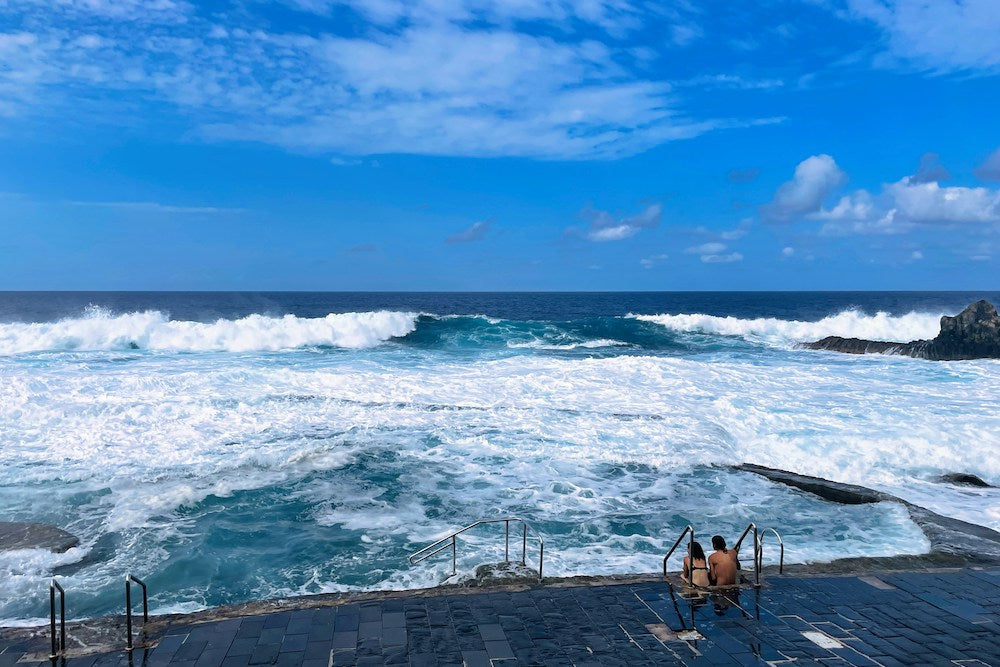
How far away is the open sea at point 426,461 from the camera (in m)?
Result: 9.10

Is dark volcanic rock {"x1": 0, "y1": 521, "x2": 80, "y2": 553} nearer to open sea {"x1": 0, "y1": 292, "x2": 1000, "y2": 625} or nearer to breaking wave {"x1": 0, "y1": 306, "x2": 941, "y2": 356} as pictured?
open sea {"x1": 0, "y1": 292, "x2": 1000, "y2": 625}

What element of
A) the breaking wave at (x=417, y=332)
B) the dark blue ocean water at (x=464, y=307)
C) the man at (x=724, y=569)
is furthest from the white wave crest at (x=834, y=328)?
the man at (x=724, y=569)

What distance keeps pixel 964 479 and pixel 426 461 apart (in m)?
11.0

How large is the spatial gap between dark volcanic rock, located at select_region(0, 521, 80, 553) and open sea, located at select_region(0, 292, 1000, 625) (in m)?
0.20

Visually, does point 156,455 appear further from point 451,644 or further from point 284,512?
point 451,644

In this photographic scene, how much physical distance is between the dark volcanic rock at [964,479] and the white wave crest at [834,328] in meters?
27.3

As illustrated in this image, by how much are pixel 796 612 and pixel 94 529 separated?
9.87m

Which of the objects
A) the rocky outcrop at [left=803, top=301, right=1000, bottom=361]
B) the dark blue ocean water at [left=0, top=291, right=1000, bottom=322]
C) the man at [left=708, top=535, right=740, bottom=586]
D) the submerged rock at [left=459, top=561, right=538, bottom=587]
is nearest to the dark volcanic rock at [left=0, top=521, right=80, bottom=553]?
the submerged rock at [left=459, top=561, right=538, bottom=587]

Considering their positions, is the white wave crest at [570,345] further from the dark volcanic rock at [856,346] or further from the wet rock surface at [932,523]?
the wet rock surface at [932,523]

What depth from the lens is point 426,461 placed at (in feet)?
44.5

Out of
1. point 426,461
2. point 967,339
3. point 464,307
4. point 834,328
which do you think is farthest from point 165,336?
point 464,307

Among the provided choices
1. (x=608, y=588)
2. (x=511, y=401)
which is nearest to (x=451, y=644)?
(x=608, y=588)

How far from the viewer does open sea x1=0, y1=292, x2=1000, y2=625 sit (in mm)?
9102

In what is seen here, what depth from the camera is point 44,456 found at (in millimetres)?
13414
